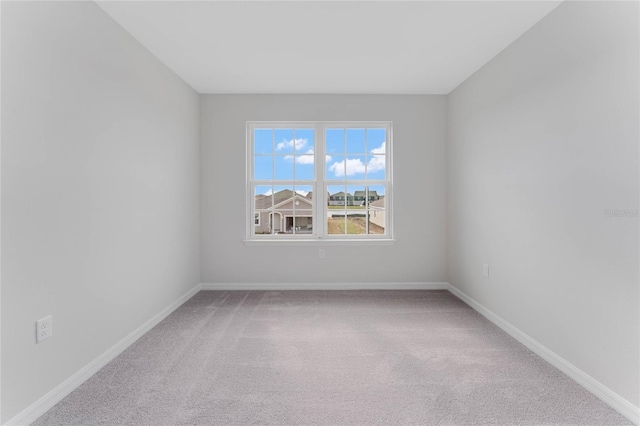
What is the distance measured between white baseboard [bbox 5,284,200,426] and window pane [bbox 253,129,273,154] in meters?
2.20

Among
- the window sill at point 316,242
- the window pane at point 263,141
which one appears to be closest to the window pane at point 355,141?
the window pane at point 263,141

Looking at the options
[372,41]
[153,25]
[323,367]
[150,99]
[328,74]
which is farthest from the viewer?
[328,74]

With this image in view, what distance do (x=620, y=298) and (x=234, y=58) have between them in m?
3.33

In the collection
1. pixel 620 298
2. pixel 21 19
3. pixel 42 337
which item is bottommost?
pixel 42 337

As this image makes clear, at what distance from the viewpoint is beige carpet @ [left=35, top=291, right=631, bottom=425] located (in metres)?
1.67

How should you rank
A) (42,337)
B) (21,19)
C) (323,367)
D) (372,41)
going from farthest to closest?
(372,41), (323,367), (42,337), (21,19)

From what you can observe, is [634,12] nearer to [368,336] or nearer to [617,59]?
[617,59]

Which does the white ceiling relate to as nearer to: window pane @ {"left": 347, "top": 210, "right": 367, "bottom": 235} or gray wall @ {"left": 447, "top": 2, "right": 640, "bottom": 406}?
gray wall @ {"left": 447, "top": 2, "right": 640, "bottom": 406}

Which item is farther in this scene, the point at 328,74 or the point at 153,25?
the point at 328,74

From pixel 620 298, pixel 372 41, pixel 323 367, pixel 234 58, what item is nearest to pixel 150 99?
pixel 234 58

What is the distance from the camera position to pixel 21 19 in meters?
1.60

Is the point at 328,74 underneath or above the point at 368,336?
above

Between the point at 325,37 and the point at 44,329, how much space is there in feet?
8.92

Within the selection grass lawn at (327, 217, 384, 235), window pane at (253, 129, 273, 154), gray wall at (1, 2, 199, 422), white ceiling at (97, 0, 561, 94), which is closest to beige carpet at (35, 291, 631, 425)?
gray wall at (1, 2, 199, 422)
